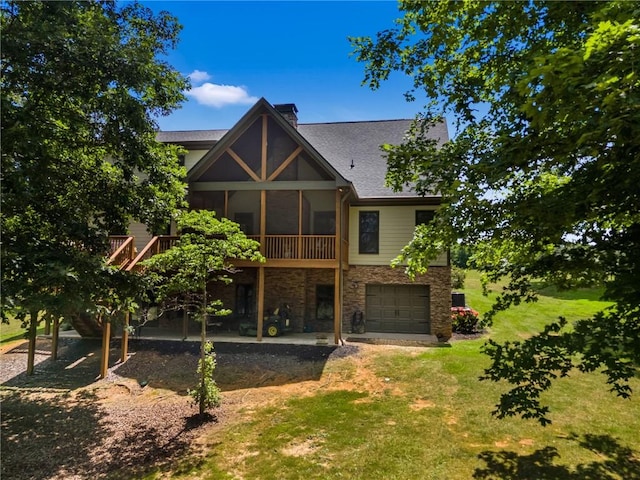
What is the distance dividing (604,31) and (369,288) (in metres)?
13.7

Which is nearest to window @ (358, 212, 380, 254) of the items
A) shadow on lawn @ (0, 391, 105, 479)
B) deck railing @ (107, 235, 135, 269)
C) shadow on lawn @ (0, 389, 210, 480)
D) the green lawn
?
the green lawn

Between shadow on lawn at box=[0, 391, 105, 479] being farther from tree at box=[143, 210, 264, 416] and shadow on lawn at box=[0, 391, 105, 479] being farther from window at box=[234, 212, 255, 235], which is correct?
window at box=[234, 212, 255, 235]

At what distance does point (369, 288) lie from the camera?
51.2 feet

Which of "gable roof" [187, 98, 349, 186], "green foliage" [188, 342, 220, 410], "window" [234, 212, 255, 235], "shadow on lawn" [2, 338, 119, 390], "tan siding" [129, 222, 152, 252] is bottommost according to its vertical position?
"shadow on lawn" [2, 338, 119, 390]

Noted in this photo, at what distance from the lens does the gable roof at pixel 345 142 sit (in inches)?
531

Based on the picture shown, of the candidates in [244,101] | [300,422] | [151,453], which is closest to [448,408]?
[300,422]

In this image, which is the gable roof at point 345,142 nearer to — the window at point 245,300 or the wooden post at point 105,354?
the window at point 245,300

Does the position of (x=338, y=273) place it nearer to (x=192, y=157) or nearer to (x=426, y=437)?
(x=426, y=437)

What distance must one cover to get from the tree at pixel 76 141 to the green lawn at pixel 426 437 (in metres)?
3.78

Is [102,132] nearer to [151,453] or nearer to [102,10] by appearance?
[102,10]

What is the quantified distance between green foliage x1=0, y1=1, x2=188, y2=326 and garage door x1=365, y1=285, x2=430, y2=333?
10252 mm

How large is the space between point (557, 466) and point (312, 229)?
12.2 m

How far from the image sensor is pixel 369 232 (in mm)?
15555

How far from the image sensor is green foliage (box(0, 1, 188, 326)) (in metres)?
5.29
